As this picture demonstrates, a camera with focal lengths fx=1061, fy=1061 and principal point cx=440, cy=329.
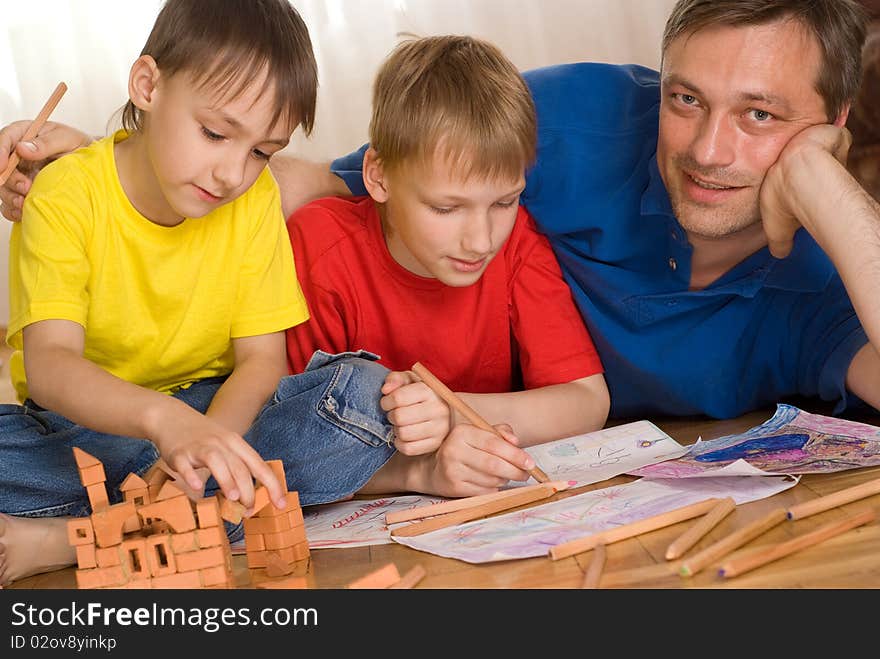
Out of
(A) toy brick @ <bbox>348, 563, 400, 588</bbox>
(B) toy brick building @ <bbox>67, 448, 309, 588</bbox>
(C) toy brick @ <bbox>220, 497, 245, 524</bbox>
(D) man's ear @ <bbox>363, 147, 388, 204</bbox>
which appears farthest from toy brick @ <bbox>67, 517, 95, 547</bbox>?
(D) man's ear @ <bbox>363, 147, 388, 204</bbox>

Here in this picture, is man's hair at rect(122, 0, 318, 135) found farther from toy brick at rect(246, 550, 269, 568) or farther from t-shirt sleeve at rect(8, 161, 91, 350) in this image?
toy brick at rect(246, 550, 269, 568)

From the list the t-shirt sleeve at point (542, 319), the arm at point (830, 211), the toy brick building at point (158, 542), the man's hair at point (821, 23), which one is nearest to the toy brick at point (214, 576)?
the toy brick building at point (158, 542)

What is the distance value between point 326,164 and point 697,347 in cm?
62

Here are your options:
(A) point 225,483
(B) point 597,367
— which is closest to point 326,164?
(B) point 597,367

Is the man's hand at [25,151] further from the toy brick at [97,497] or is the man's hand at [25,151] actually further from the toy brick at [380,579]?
the toy brick at [380,579]

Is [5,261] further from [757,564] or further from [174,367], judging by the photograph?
[757,564]

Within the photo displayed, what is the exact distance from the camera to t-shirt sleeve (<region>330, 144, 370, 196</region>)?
1.51 metres

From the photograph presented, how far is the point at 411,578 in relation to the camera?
90cm

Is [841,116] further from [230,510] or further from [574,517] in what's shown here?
[230,510]

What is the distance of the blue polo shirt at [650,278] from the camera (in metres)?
1.37

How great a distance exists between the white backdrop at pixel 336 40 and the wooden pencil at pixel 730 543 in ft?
5.28

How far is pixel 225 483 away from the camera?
895 millimetres

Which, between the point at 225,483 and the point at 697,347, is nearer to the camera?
the point at 225,483

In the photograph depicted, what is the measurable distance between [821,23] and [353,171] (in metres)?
0.65
